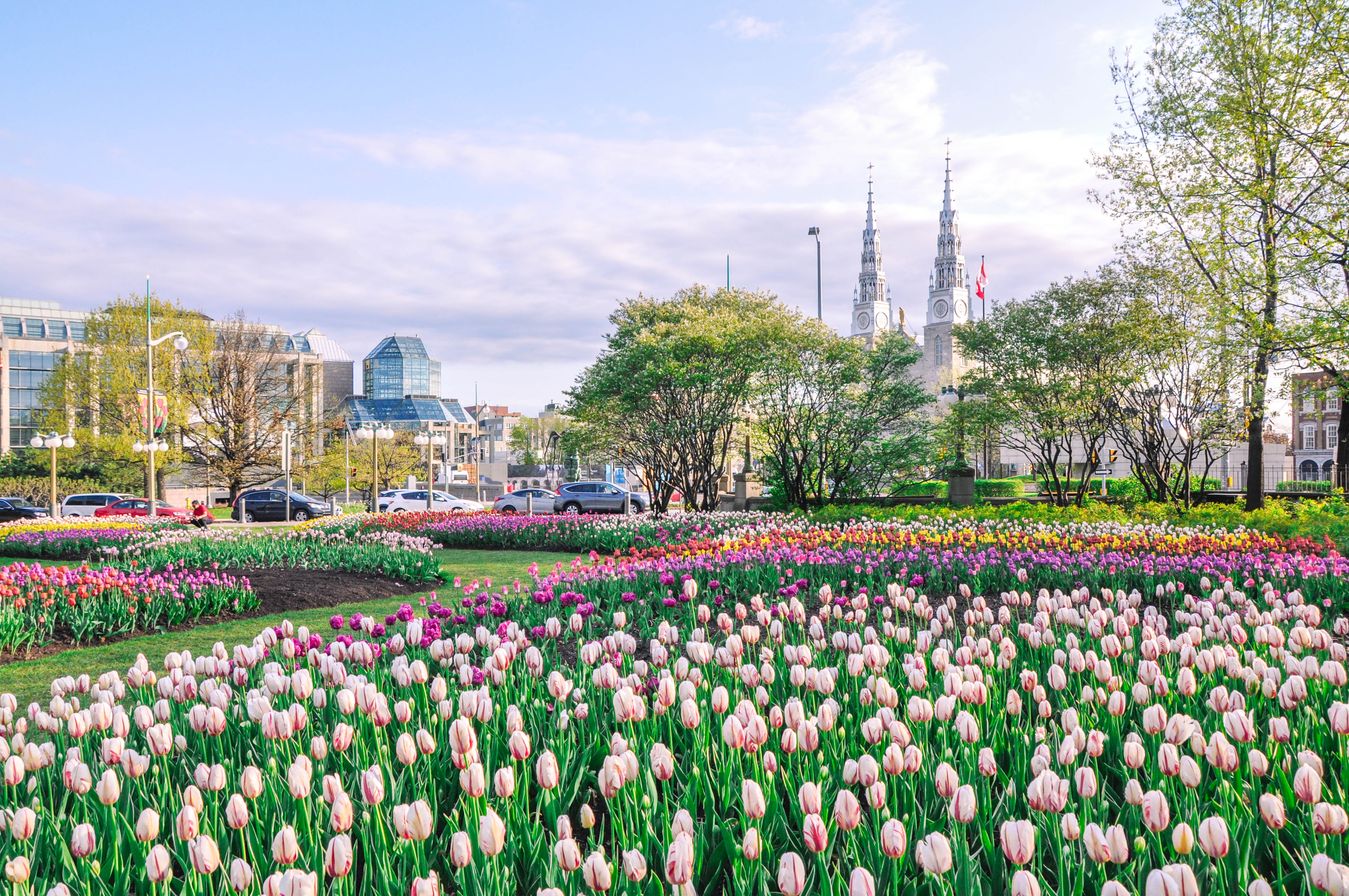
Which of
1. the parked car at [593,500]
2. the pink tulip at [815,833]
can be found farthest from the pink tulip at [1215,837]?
the parked car at [593,500]

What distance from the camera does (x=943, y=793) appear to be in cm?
240

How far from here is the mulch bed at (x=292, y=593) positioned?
8250 mm


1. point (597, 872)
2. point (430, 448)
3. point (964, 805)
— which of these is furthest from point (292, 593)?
point (430, 448)

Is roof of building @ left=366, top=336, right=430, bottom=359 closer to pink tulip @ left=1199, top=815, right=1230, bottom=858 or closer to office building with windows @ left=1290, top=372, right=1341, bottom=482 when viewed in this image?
office building with windows @ left=1290, top=372, right=1341, bottom=482

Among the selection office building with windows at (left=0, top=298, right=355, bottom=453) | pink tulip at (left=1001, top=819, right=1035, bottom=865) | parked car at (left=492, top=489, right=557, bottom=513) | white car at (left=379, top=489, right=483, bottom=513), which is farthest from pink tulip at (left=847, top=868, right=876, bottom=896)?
office building with windows at (left=0, top=298, right=355, bottom=453)

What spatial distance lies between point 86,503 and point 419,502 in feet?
44.4

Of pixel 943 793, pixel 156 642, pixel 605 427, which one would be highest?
pixel 605 427

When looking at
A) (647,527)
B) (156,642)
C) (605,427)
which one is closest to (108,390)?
(605,427)

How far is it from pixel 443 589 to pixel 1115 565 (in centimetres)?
796

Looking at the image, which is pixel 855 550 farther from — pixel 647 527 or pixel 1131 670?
pixel 647 527

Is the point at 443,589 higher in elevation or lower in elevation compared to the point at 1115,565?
lower

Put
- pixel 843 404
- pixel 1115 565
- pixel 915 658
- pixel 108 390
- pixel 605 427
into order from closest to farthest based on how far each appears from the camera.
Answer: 1. pixel 915 658
2. pixel 1115 565
3. pixel 843 404
4. pixel 605 427
5. pixel 108 390

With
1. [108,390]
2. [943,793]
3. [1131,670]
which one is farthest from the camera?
[108,390]

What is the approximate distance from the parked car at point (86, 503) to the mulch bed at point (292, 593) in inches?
1029
